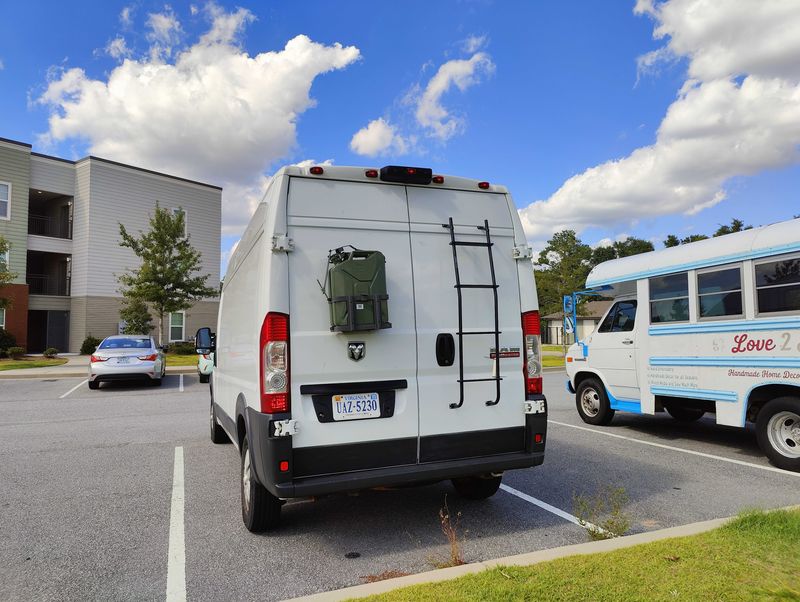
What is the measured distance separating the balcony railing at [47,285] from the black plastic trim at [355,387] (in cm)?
3104

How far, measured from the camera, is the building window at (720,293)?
6.58 meters

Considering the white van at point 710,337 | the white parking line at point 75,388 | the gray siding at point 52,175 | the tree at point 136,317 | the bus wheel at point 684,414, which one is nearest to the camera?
the white van at point 710,337

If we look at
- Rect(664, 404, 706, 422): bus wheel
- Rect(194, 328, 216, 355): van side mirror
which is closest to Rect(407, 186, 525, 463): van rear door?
Rect(194, 328, 216, 355): van side mirror

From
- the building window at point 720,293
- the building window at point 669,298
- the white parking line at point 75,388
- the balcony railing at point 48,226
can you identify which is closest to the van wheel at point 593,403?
the building window at point 669,298

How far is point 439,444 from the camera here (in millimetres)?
4078

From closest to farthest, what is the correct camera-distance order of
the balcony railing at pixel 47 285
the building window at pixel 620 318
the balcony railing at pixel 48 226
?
the building window at pixel 620 318 < the balcony railing at pixel 48 226 < the balcony railing at pixel 47 285

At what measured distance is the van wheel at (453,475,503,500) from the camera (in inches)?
192

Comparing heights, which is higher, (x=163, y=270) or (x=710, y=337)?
(x=163, y=270)

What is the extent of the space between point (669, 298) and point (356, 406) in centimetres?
549

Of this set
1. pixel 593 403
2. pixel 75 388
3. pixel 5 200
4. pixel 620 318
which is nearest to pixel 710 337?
pixel 620 318

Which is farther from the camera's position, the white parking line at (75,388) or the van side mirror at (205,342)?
the white parking line at (75,388)

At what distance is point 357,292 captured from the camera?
375cm

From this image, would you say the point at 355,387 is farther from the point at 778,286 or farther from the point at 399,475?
the point at 778,286

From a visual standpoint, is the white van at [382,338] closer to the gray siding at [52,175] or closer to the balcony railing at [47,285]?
the gray siding at [52,175]
